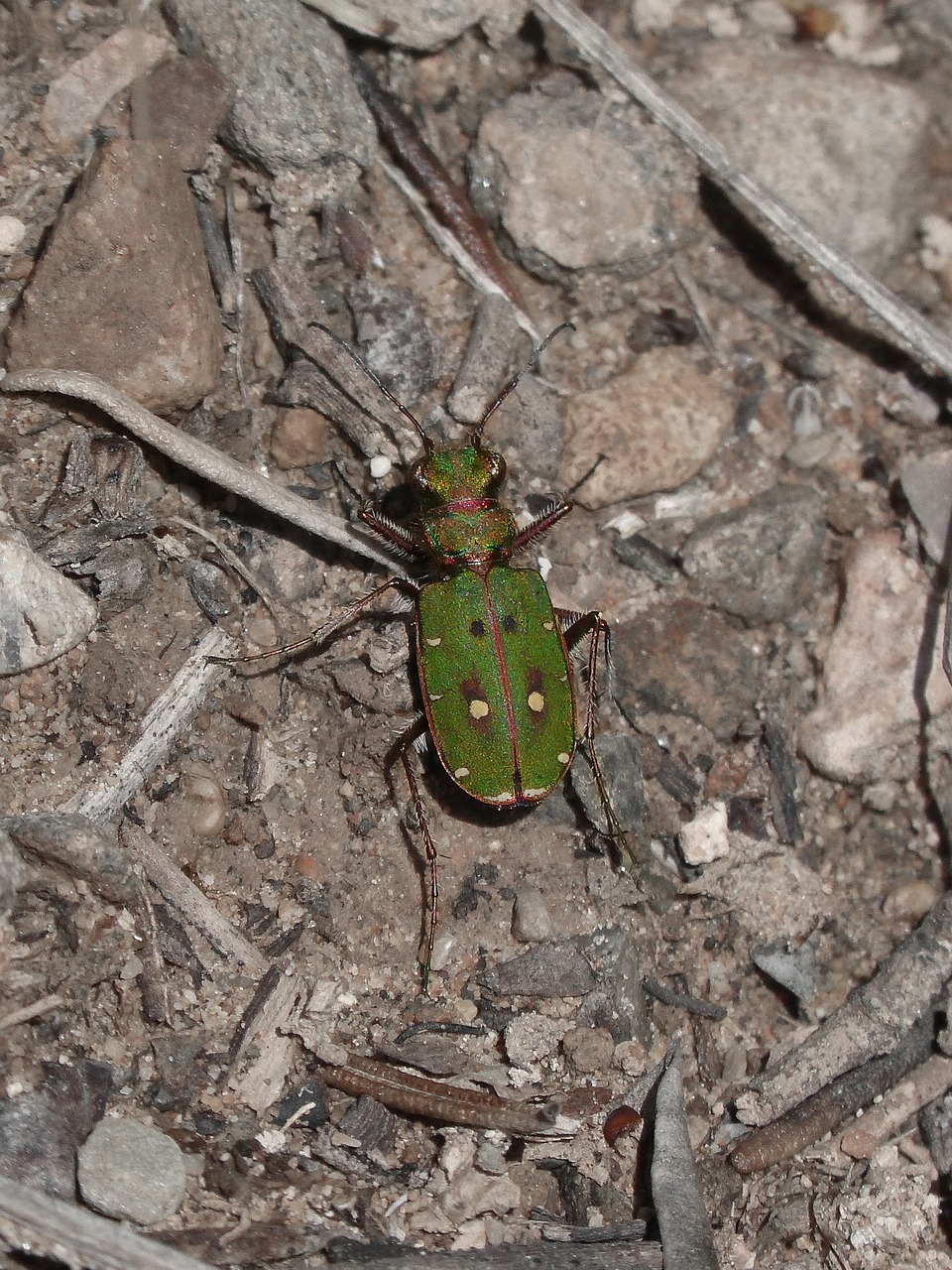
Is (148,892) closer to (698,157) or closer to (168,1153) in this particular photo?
(168,1153)

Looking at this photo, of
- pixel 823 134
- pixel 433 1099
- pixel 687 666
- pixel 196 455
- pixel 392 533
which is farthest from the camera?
pixel 823 134

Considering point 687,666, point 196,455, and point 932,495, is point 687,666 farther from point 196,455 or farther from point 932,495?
point 196,455

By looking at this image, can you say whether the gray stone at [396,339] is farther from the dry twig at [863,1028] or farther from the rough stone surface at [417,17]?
the dry twig at [863,1028]

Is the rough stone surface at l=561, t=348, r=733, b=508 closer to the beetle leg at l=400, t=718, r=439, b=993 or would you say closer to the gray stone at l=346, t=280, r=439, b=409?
the gray stone at l=346, t=280, r=439, b=409

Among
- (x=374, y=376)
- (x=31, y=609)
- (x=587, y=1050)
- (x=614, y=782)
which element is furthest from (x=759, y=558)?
(x=31, y=609)

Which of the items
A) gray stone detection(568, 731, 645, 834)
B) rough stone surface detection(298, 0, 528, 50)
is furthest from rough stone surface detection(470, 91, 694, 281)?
gray stone detection(568, 731, 645, 834)

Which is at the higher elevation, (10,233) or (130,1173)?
(10,233)
